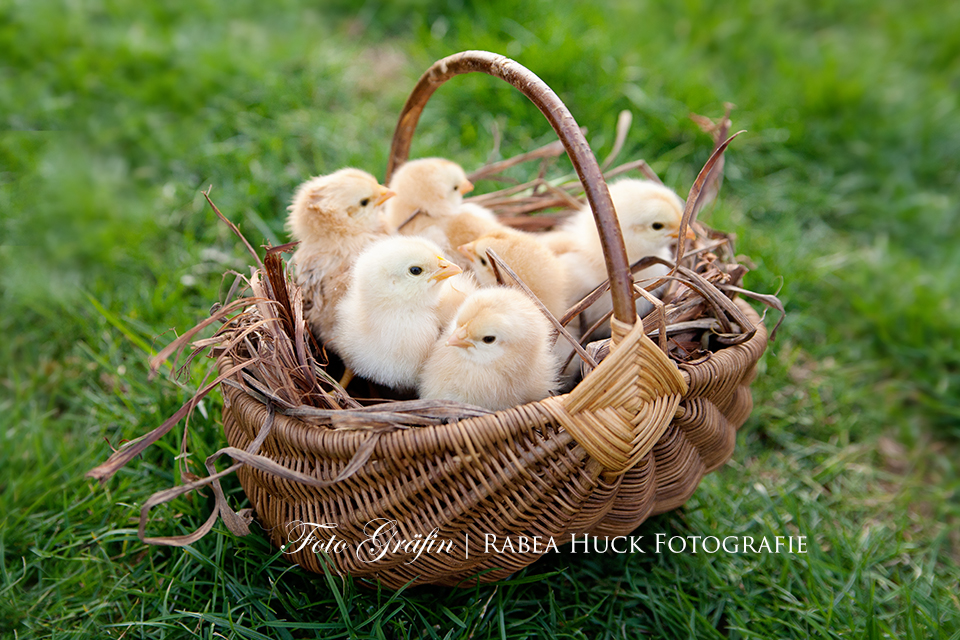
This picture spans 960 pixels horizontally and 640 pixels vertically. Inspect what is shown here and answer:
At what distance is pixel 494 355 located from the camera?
6.22 feet

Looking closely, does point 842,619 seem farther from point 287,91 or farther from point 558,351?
point 287,91

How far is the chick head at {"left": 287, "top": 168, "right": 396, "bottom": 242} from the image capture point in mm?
2312

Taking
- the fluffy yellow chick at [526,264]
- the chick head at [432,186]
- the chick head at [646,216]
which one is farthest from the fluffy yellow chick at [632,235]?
the chick head at [432,186]

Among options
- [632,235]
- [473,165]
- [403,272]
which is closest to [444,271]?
[403,272]

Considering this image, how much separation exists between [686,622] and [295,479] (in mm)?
1276

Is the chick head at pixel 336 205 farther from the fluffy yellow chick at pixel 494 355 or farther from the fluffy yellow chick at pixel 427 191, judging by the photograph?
the fluffy yellow chick at pixel 494 355

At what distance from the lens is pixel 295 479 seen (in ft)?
5.32

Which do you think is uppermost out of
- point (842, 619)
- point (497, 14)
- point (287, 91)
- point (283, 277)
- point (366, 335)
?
point (497, 14)

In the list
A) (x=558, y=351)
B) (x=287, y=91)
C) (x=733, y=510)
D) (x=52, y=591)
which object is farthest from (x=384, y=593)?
(x=287, y=91)

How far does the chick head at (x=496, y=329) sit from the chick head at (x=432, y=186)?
0.69 m

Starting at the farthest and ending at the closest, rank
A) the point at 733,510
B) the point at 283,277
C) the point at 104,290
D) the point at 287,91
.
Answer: the point at 287,91
the point at 104,290
the point at 733,510
the point at 283,277

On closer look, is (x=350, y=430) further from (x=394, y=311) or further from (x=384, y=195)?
(x=384, y=195)

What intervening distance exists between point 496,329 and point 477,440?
0.36m

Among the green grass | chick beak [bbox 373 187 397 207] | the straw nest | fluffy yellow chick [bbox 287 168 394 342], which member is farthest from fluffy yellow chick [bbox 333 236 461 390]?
the green grass
